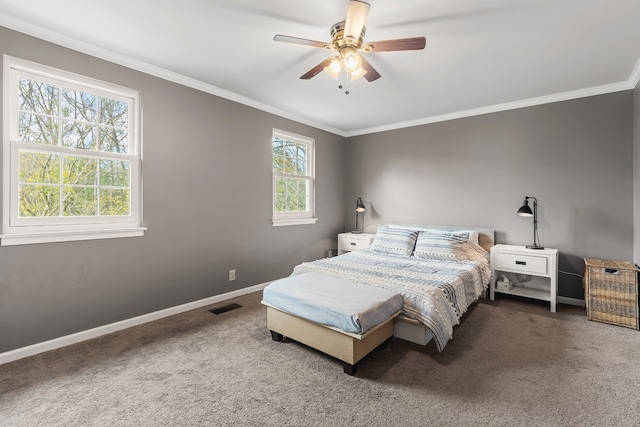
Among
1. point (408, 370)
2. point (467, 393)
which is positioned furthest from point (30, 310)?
point (467, 393)

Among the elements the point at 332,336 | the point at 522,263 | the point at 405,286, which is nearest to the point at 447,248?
the point at 522,263

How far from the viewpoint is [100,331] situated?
2611 millimetres

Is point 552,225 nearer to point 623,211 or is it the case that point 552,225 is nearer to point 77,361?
point 623,211

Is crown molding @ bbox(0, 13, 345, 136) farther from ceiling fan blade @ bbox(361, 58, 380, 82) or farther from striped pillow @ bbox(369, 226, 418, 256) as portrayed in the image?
striped pillow @ bbox(369, 226, 418, 256)

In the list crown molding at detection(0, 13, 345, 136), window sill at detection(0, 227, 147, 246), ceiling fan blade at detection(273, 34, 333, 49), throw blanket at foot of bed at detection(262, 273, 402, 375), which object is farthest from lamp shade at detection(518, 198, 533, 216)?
window sill at detection(0, 227, 147, 246)

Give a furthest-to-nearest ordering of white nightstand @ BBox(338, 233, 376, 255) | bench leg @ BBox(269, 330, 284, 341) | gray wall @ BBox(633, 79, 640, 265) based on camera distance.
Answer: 1. white nightstand @ BBox(338, 233, 376, 255)
2. gray wall @ BBox(633, 79, 640, 265)
3. bench leg @ BBox(269, 330, 284, 341)

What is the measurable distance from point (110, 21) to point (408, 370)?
338 cm

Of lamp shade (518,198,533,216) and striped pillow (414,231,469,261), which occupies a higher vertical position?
lamp shade (518,198,533,216)

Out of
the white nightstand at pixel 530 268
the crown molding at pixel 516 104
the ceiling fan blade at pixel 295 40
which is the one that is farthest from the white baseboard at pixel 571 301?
the ceiling fan blade at pixel 295 40

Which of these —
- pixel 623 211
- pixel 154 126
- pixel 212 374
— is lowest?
pixel 212 374

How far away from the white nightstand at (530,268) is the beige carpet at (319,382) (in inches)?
24.5

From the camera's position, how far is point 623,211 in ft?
10.6

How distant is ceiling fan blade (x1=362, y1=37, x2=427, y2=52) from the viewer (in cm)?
189

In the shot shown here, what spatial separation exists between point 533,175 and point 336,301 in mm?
3222
